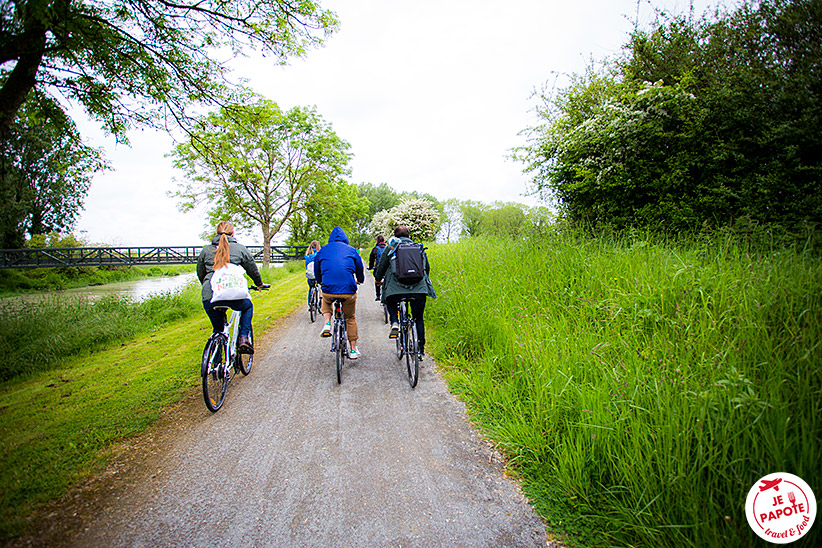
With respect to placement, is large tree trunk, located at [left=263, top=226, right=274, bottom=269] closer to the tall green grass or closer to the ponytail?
the ponytail

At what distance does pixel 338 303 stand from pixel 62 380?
4.29m

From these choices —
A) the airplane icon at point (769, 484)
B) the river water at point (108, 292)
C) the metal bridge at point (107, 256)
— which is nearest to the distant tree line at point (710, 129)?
the airplane icon at point (769, 484)

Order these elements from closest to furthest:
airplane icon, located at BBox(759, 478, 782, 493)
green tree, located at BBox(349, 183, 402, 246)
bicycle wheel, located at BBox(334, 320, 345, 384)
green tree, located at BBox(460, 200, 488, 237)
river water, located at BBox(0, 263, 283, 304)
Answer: airplane icon, located at BBox(759, 478, 782, 493) → bicycle wheel, located at BBox(334, 320, 345, 384) → river water, located at BBox(0, 263, 283, 304) → green tree, located at BBox(349, 183, 402, 246) → green tree, located at BBox(460, 200, 488, 237)

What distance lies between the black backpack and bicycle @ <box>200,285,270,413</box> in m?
2.03

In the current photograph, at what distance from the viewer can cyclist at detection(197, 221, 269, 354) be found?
14.5 feet

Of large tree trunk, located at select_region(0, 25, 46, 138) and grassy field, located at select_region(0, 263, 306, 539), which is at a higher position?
large tree trunk, located at select_region(0, 25, 46, 138)

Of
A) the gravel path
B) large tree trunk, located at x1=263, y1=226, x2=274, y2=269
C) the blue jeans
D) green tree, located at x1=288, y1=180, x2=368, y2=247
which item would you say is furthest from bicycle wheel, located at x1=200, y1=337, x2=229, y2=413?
large tree trunk, located at x1=263, y1=226, x2=274, y2=269

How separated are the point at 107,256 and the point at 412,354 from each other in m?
44.1

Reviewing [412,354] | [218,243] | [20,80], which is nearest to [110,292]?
[20,80]

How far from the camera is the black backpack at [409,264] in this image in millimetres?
4910

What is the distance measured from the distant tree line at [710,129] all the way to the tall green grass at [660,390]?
1526 mm

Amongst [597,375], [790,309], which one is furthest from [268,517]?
[790,309]

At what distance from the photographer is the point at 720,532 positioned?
5.80 feet

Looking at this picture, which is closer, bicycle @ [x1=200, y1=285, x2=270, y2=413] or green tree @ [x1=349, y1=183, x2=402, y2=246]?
bicycle @ [x1=200, y1=285, x2=270, y2=413]
